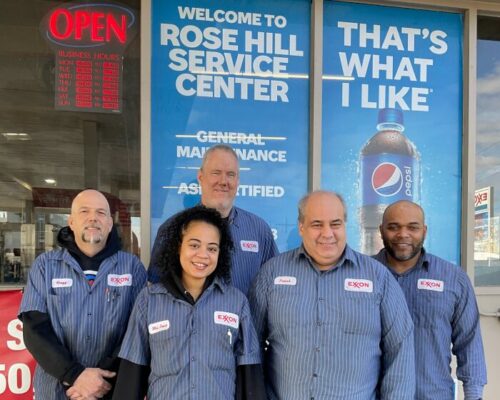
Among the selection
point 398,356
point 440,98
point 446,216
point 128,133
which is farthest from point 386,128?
point 398,356

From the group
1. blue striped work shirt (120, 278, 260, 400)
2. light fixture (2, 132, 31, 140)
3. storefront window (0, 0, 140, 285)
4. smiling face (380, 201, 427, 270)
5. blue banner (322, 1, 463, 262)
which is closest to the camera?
blue striped work shirt (120, 278, 260, 400)

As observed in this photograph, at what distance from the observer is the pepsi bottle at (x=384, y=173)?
382 centimetres

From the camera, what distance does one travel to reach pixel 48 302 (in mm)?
2107

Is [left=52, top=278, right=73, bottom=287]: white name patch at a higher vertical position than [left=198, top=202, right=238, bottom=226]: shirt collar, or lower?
lower

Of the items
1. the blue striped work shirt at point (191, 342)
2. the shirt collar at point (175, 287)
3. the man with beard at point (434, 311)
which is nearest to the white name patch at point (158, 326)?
the blue striped work shirt at point (191, 342)

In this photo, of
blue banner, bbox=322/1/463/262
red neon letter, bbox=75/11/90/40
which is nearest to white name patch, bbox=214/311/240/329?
blue banner, bbox=322/1/463/262

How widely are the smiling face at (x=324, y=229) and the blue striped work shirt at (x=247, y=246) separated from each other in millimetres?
626

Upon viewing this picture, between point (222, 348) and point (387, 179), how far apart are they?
7.98 ft

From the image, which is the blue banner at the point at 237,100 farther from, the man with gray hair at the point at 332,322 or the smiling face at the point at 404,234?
the man with gray hair at the point at 332,322

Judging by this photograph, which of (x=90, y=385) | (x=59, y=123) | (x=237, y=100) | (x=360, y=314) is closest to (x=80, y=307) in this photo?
(x=90, y=385)

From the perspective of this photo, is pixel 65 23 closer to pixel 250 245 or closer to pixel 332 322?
pixel 250 245

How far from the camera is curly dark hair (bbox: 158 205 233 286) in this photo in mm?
1947

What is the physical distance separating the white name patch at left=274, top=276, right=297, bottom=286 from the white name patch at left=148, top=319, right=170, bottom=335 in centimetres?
46

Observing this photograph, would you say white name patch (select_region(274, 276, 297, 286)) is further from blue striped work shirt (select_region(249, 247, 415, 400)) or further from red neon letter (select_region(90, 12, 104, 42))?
red neon letter (select_region(90, 12, 104, 42))
